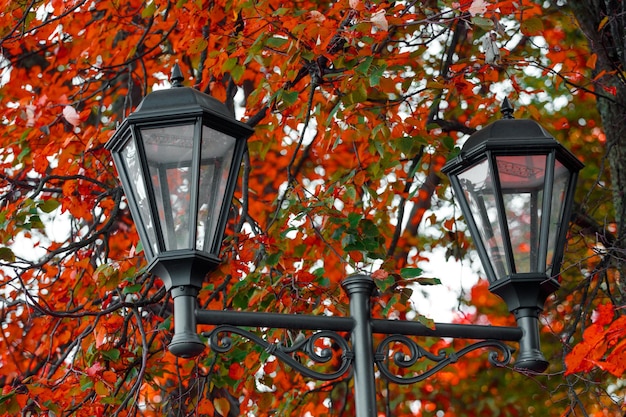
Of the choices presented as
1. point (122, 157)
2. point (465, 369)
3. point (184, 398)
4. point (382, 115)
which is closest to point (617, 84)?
point (382, 115)

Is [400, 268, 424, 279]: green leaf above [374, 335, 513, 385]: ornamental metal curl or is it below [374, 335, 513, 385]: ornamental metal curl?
above

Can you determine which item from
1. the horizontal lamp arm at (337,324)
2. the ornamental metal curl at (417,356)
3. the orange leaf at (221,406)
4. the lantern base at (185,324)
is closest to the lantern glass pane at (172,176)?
the lantern base at (185,324)

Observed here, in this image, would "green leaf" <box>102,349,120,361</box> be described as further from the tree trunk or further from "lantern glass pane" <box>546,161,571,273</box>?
the tree trunk

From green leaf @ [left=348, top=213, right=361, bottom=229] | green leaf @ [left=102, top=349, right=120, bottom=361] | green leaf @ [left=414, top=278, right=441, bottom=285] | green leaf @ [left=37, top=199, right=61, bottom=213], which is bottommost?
green leaf @ [left=102, top=349, right=120, bottom=361]

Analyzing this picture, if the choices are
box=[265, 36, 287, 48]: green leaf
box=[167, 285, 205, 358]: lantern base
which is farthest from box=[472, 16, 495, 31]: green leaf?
box=[167, 285, 205, 358]: lantern base

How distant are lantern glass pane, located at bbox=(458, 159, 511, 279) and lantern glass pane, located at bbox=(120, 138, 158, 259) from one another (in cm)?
106

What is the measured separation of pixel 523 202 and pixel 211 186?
1003mm

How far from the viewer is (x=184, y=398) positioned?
5.06 m

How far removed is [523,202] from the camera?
313 centimetres

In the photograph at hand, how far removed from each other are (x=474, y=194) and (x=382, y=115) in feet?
5.75

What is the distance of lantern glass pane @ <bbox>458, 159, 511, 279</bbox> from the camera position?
123 inches

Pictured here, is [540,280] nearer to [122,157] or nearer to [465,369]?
[122,157]

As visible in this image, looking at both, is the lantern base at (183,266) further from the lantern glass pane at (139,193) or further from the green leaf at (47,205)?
the green leaf at (47,205)

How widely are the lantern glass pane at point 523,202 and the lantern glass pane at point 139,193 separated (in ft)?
3.65
